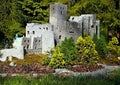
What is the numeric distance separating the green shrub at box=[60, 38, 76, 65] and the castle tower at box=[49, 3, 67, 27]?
3436 millimetres

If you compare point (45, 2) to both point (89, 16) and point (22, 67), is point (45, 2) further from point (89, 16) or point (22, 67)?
point (22, 67)

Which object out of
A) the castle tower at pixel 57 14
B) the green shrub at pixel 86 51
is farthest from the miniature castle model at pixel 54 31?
the green shrub at pixel 86 51

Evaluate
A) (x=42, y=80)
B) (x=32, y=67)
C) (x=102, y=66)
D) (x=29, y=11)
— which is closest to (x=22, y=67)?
(x=32, y=67)

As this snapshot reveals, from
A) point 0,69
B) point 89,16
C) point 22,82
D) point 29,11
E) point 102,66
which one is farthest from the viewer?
point 29,11

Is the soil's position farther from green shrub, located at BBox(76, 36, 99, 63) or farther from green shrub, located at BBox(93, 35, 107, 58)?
green shrub, located at BBox(93, 35, 107, 58)

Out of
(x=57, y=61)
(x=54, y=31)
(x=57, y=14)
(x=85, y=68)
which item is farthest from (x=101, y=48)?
(x=57, y=61)

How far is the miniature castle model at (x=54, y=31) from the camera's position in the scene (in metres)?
40.5

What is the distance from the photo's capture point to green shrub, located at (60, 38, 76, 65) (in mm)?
36366

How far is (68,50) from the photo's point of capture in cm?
3712

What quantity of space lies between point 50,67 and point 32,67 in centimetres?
146

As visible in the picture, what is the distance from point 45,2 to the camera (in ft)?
177

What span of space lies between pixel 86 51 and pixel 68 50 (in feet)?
5.23

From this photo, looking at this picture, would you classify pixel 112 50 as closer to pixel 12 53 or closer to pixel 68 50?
pixel 68 50

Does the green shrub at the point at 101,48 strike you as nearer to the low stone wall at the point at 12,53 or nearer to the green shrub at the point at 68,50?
the green shrub at the point at 68,50
